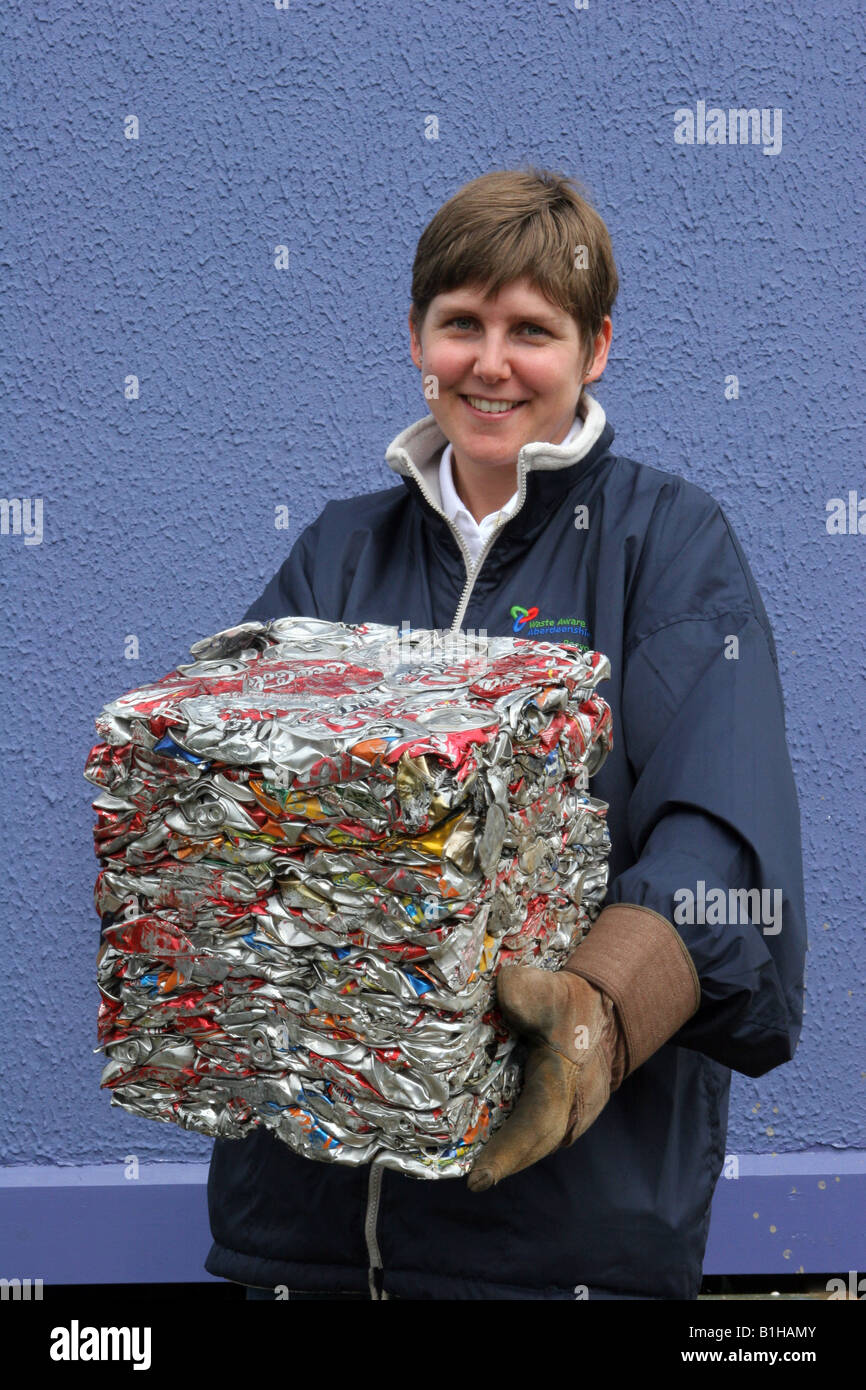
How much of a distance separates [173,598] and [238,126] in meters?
0.78

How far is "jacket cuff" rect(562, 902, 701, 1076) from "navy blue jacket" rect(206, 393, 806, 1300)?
0.07 ft

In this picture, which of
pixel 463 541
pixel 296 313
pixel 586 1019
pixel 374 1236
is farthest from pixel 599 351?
pixel 296 313

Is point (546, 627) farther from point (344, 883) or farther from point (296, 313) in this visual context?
point (296, 313)

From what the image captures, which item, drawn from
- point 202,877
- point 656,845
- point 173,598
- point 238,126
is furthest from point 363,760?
point 238,126

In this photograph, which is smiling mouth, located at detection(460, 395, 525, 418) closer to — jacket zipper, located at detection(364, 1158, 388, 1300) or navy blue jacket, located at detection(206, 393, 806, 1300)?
navy blue jacket, located at detection(206, 393, 806, 1300)

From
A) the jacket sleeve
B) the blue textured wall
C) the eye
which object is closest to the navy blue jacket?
the jacket sleeve

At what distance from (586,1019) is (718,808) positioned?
22 centimetres

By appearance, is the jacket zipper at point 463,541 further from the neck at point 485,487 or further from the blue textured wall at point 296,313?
the blue textured wall at point 296,313

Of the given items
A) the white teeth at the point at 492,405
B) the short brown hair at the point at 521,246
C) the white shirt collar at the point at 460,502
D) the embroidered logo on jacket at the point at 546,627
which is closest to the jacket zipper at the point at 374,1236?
the embroidered logo on jacket at the point at 546,627

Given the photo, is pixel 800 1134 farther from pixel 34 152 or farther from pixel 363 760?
pixel 34 152

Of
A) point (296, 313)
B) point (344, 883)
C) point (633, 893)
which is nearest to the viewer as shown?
point (344, 883)

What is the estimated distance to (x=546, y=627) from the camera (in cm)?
138

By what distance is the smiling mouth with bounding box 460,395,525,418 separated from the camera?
1.41m

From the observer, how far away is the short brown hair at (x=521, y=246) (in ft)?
4.48
